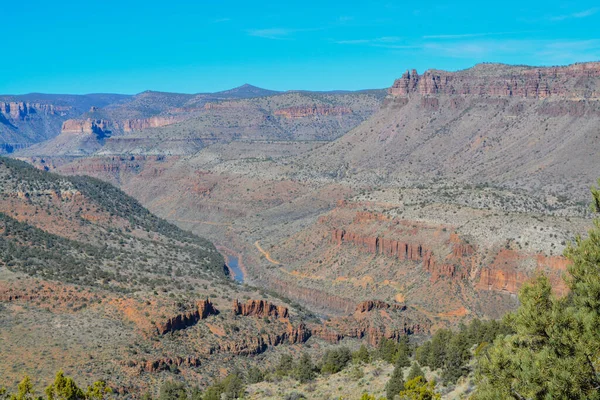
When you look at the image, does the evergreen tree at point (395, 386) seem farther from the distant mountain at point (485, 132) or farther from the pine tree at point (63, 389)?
the distant mountain at point (485, 132)

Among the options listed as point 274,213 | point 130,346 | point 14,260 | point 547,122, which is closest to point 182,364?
point 130,346

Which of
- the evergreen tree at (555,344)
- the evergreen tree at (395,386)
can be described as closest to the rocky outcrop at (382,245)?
the evergreen tree at (395,386)

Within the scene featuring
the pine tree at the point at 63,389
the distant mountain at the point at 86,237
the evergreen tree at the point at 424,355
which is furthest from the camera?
the distant mountain at the point at 86,237

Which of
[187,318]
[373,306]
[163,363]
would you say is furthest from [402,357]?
[373,306]

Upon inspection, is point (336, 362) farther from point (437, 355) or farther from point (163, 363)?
point (163, 363)

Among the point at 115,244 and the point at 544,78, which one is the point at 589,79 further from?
the point at 115,244

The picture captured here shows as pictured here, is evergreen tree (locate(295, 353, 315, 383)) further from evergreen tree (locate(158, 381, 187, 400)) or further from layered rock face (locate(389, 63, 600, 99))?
layered rock face (locate(389, 63, 600, 99))
